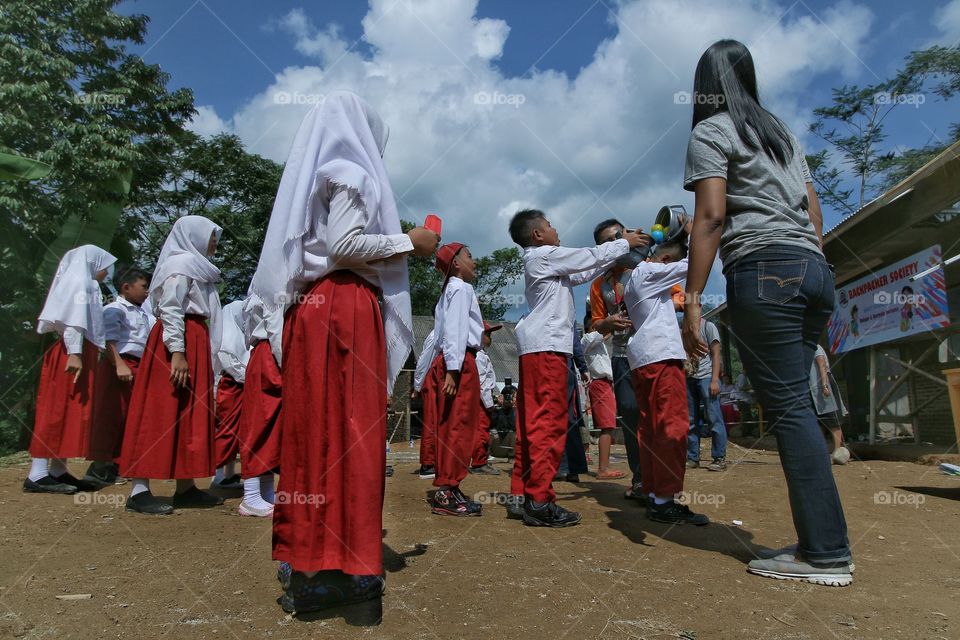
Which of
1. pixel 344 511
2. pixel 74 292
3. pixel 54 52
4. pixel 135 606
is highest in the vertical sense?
pixel 54 52

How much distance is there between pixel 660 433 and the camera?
3.81 m

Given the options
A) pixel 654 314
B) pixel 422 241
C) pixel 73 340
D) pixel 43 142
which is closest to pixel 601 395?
pixel 654 314

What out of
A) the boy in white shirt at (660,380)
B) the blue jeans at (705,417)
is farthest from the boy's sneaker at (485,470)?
the boy in white shirt at (660,380)

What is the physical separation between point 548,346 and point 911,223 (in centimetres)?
593

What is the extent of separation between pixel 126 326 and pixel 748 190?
5.14 m

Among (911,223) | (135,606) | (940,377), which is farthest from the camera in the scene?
(940,377)

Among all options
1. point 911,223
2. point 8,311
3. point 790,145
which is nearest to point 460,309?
point 790,145

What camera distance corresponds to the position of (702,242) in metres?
2.68

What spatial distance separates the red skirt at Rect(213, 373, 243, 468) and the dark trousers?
2916mm

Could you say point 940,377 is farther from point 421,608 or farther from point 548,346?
point 421,608

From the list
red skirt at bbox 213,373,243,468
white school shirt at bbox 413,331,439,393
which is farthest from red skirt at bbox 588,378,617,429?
red skirt at bbox 213,373,243,468

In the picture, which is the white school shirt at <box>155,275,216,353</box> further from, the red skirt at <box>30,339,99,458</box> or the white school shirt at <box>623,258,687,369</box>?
the white school shirt at <box>623,258,687,369</box>

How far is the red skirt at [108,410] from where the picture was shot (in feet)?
18.0

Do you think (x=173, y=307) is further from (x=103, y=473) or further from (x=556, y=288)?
(x=556, y=288)
